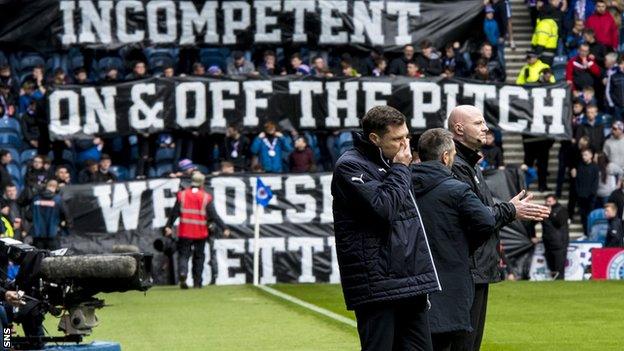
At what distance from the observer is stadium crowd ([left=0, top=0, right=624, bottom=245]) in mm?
30391

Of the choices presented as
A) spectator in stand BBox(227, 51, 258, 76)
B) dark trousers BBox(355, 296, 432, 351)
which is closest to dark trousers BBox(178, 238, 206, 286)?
spectator in stand BBox(227, 51, 258, 76)

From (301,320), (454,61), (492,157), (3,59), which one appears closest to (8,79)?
(3,59)

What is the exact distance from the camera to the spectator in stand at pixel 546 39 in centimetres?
3334

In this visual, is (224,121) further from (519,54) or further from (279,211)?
(519,54)

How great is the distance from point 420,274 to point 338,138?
72.1ft

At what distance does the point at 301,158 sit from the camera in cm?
3045

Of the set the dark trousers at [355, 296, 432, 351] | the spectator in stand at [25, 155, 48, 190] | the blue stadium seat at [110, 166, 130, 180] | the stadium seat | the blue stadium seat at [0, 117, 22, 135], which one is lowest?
the stadium seat

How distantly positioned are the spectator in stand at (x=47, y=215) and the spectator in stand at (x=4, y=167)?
107 centimetres

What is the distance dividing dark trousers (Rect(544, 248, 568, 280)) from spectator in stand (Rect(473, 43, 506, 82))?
4.07 meters

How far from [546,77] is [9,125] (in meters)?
10.2

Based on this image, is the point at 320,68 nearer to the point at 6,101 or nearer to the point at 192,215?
the point at 192,215

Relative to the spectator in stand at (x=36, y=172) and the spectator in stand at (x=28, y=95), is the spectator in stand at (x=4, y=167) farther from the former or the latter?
the spectator in stand at (x=28, y=95)

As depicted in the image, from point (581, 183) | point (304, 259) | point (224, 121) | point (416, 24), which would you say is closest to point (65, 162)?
point (224, 121)

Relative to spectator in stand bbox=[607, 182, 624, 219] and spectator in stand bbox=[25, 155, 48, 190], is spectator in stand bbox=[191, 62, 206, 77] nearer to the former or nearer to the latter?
spectator in stand bbox=[25, 155, 48, 190]
